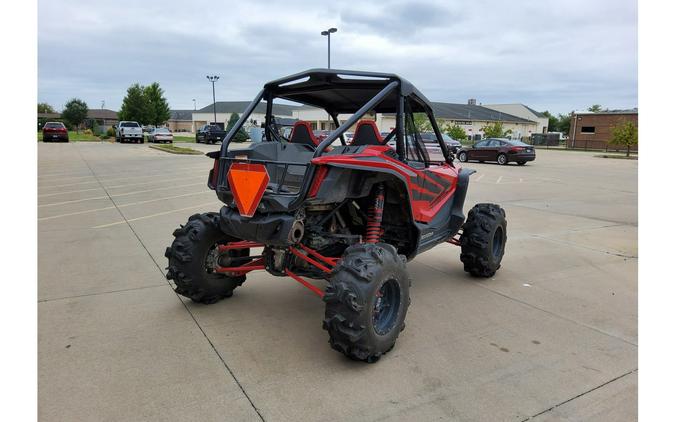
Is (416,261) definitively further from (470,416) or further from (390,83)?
(470,416)

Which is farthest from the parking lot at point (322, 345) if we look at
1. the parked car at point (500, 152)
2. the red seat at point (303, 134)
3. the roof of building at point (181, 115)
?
the roof of building at point (181, 115)

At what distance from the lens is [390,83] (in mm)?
3998

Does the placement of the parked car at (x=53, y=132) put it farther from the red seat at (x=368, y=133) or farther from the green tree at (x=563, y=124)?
the green tree at (x=563, y=124)

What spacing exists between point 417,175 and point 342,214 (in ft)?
2.63

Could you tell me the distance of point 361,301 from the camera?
10.3 ft

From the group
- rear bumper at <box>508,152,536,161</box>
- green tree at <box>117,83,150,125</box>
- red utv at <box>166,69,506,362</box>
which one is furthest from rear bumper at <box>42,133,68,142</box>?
red utv at <box>166,69,506,362</box>

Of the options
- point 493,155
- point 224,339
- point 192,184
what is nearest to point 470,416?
point 224,339

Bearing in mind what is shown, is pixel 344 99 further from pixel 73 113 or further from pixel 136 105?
pixel 73 113

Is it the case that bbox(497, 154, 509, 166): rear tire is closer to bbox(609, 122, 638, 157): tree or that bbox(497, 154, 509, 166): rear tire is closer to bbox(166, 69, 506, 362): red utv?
bbox(609, 122, 638, 157): tree

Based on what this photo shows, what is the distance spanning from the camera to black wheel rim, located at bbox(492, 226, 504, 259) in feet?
18.1

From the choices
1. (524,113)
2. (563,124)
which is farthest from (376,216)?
(563,124)

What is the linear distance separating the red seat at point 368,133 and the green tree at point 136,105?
218ft

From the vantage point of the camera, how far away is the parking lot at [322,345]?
2.85 m

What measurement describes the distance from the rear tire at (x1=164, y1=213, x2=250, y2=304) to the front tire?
1.49 metres
